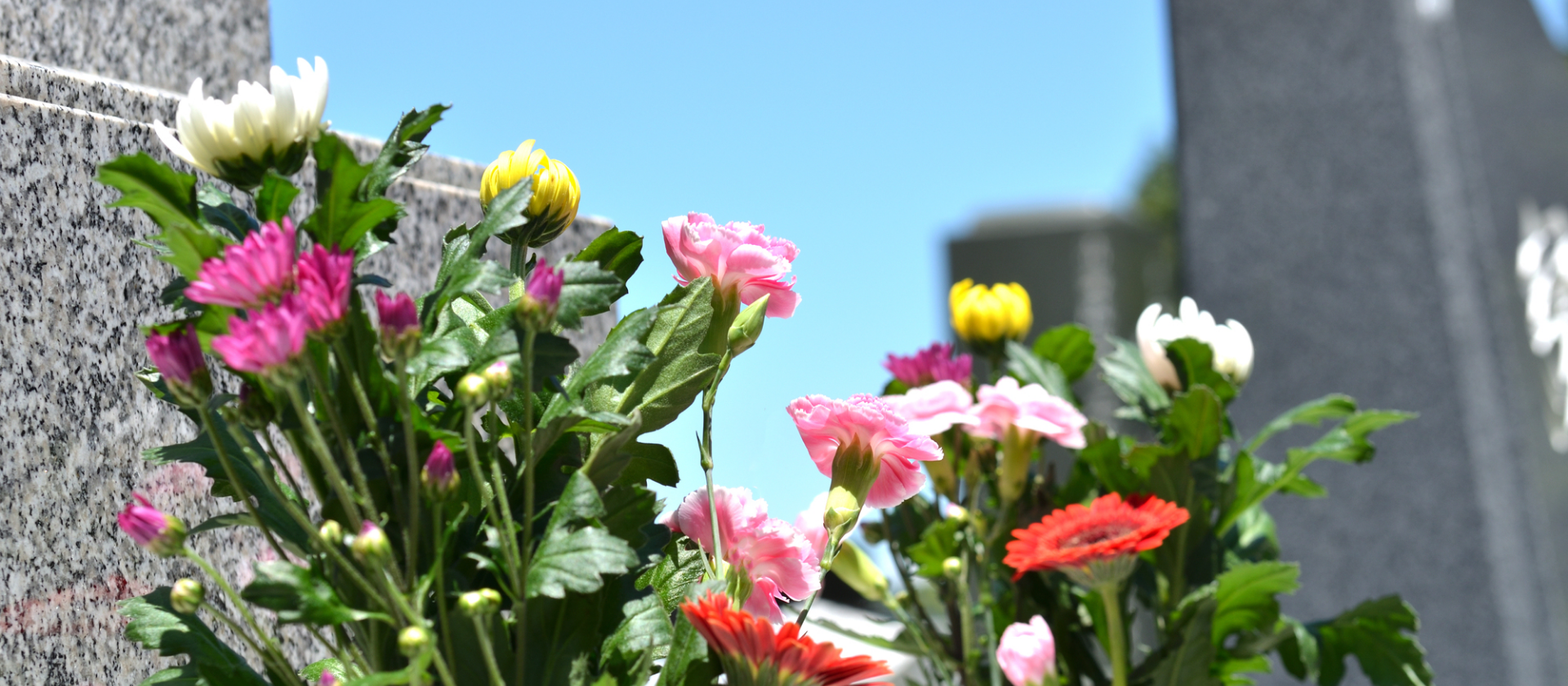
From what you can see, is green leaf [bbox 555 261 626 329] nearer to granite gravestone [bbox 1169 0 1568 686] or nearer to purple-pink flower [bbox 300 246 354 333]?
purple-pink flower [bbox 300 246 354 333]

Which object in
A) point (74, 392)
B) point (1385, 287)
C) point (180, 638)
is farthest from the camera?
point (1385, 287)

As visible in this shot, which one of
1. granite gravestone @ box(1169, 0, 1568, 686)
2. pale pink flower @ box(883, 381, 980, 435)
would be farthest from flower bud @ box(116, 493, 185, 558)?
granite gravestone @ box(1169, 0, 1568, 686)

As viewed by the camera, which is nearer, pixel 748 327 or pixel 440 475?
pixel 440 475

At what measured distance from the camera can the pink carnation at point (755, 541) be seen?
0.43 metres

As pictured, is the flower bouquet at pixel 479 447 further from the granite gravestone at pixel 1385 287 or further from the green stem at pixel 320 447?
the granite gravestone at pixel 1385 287

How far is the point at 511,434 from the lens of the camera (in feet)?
1.25

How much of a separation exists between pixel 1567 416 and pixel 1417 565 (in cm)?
112

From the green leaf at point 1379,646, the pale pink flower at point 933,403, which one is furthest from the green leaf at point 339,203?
the green leaf at point 1379,646

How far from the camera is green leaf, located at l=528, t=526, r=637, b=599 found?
0.32 m

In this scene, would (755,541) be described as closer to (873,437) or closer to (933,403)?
(873,437)

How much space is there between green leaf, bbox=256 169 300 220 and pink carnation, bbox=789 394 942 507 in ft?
0.65

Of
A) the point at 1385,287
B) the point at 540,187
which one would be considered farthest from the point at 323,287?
the point at 1385,287

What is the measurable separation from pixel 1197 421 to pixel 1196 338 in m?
0.07

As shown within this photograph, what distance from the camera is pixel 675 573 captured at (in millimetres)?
441
